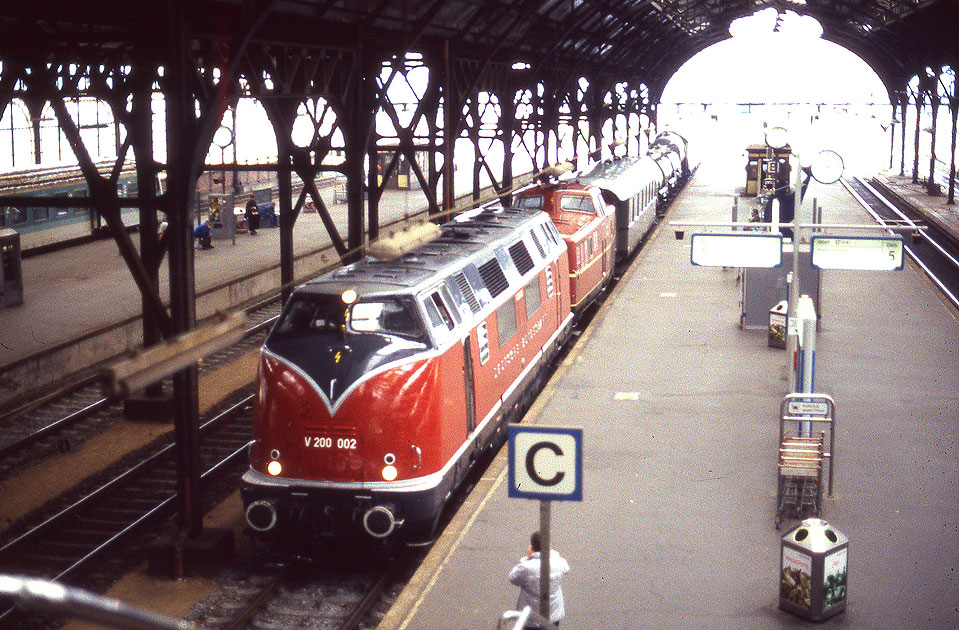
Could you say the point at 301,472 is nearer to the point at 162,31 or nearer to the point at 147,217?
the point at 162,31

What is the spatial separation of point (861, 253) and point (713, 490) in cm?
387

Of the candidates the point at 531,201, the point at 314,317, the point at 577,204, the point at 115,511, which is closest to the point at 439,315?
the point at 314,317

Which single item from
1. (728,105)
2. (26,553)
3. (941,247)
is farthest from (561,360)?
(728,105)

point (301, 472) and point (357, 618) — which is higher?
point (301, 472)

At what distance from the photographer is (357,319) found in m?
10.5

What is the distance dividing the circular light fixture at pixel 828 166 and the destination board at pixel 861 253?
32.9 inches

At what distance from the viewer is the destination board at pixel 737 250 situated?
1441 centimetres

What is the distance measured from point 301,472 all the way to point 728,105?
81505 mm

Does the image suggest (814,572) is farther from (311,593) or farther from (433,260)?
(433,260)

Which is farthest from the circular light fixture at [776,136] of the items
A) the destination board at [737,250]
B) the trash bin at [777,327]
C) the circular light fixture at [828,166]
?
the destination board at [737,250]

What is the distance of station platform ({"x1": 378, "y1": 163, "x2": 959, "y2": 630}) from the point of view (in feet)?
30.2

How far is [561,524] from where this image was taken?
36.1 ft

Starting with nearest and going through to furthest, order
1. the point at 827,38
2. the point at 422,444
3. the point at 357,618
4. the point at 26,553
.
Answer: the point at 357,618, the point at 422,444, the point at 26,553, the point at 827,38

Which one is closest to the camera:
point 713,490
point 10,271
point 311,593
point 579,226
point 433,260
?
point 311,593
